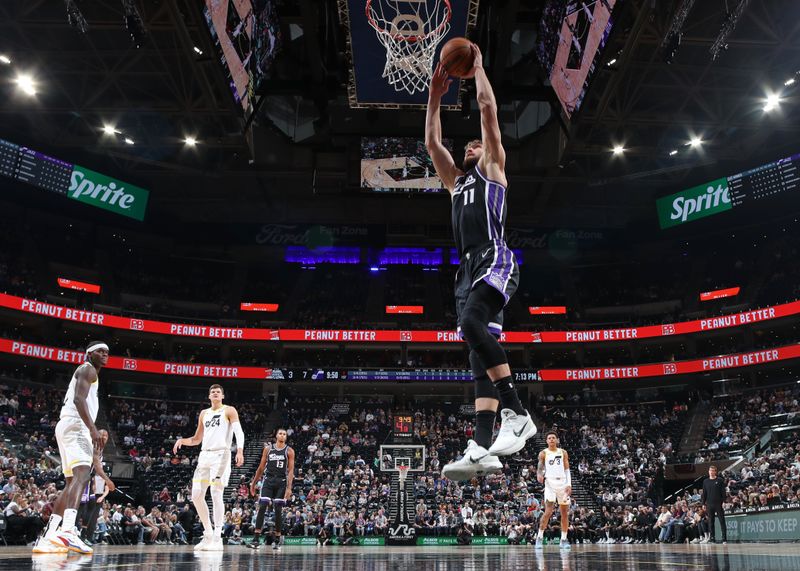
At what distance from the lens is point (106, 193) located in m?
30.6

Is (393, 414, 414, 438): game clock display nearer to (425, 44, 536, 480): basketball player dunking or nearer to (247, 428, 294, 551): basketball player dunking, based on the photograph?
(247, 428, 294, 551): basketball player dunking

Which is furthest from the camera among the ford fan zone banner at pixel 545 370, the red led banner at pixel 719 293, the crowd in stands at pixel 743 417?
the red led banner at pixel 719 293

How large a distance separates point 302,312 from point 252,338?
3.97 meters

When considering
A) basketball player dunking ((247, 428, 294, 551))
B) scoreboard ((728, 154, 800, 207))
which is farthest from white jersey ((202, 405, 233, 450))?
scoreboard ((728, 154, 800, 207))

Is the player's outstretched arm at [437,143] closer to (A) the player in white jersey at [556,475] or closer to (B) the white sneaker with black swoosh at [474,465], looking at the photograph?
(B) the white sneaker with black swoosh at [474,465]

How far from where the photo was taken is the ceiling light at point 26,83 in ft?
74.4

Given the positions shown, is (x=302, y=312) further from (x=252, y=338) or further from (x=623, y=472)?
(x=623, y=472)

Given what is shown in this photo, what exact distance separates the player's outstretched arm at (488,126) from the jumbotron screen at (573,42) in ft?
40.7

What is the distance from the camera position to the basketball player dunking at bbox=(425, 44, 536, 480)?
168 inches

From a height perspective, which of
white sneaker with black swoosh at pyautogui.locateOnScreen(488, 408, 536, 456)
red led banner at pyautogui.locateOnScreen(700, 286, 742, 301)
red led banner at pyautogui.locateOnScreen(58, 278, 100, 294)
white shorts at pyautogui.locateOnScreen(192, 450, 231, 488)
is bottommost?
white shorts at pyautogui.locateOnScreen(192, 450, 231, 488)

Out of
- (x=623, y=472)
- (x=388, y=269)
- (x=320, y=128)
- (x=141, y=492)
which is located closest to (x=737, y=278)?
(x=623, y=472)

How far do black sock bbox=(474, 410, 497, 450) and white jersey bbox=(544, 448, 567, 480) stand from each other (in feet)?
26.8

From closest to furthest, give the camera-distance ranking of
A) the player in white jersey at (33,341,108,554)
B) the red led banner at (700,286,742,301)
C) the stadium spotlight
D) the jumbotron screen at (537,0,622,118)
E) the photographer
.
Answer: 1. the player in white jersey at (33,341,108,554)
2. the jumbotron screen at (537,0,622,118)
3. the photographer
4. the stadium spotlight
5. the red led banner at (700,286,742,301)

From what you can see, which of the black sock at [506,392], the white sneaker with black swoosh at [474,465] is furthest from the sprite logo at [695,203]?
the white sneaker with black swoosh at [474,465]
